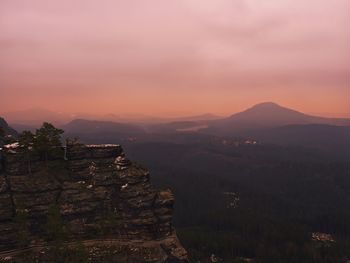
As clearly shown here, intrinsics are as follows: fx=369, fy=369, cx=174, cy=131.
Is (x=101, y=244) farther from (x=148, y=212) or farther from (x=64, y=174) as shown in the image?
(x=64, y=174)

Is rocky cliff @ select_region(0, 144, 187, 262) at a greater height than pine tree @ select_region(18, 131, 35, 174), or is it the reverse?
pine tree @ select_region(18, 131, 35, 174)

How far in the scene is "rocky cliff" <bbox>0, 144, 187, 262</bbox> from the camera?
267 ft

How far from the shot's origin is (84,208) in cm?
8669

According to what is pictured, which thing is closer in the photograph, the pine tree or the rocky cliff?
the rocky cliff

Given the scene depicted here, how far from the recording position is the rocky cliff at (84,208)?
81.2 meters

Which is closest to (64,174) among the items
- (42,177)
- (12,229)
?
(42,177)

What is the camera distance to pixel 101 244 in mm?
83562

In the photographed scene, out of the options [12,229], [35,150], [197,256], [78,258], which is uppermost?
[35,150]

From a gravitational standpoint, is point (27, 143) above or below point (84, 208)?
above

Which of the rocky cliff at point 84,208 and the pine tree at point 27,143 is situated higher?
the pine tree at point 27,143

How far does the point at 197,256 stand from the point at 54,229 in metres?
122

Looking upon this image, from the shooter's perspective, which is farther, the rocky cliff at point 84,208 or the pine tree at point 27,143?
the pine tree at point 27,143

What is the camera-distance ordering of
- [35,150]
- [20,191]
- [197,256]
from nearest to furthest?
[20,191], [35,150], [197,256]

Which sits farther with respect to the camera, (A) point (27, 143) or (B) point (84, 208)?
(A) point (27, 143)
